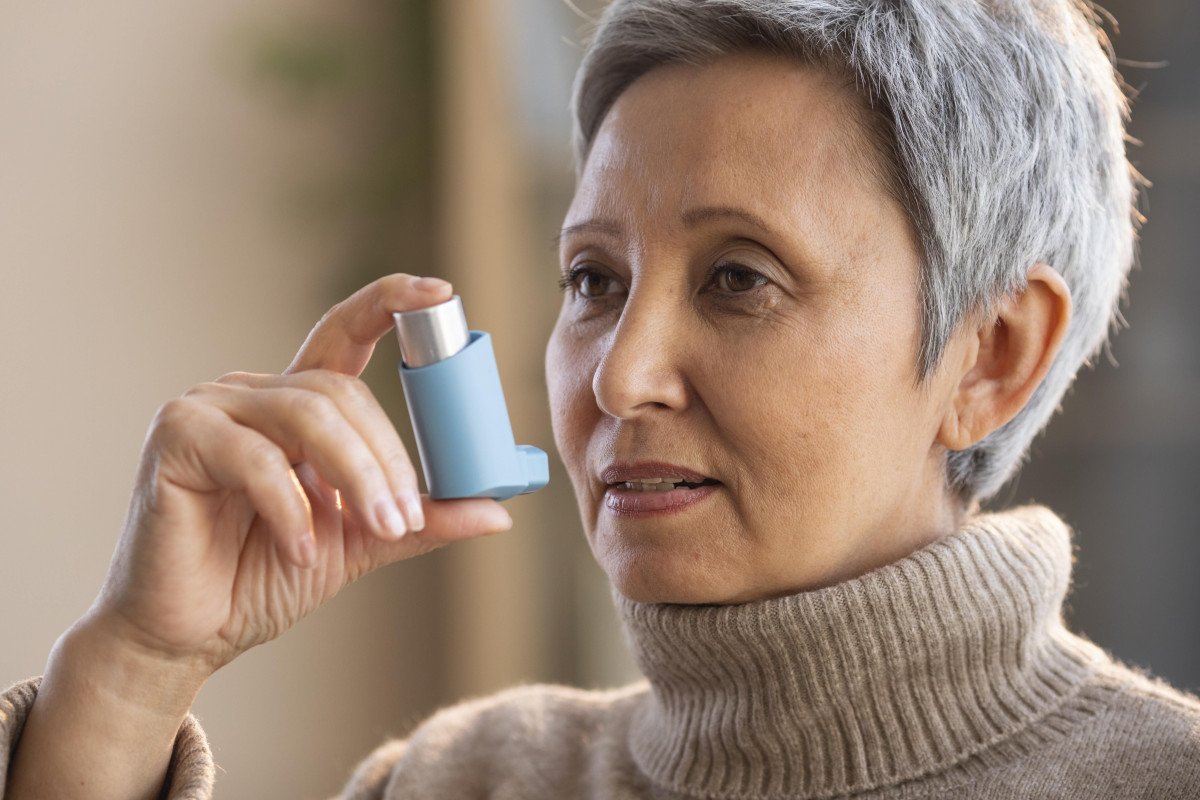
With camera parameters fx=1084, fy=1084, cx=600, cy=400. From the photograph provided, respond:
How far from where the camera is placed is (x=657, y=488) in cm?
105

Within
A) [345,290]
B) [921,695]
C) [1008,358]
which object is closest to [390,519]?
[921,695]

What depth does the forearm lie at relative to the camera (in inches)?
36.7

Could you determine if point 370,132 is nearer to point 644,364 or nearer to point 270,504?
point 644,364

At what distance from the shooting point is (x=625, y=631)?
122 centimetres

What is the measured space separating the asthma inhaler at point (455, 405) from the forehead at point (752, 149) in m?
0.30

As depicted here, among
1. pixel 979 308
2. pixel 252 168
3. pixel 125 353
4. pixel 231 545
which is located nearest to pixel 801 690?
pixel 979 308

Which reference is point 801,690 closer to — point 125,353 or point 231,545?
point 231,545

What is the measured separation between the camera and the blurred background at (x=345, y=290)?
6.15ft

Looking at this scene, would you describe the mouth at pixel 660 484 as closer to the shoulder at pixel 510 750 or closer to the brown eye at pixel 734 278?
the brown eye at pixel 734 278

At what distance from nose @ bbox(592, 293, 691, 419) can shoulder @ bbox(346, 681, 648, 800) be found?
1.59 feet

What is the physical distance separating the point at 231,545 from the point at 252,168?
1.51 metres

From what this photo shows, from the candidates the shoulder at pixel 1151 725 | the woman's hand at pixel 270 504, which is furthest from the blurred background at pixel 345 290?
the woman's hand at pixel 270 504

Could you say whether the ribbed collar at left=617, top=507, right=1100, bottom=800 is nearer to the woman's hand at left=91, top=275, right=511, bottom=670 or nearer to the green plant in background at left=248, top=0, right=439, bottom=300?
the woman's hand at left=91, top=275, right=511, bottom=670

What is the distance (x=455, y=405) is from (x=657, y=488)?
0.96 feet
